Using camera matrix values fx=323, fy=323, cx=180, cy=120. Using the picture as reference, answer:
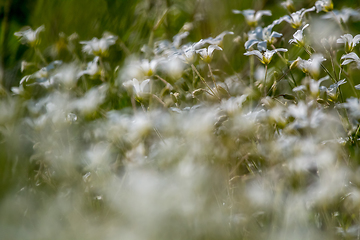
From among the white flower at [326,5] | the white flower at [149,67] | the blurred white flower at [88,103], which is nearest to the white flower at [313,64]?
the white flower at [326,5]

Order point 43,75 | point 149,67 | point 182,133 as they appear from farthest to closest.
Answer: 1. point 43,75
2. point 149,67
3. point 182,133

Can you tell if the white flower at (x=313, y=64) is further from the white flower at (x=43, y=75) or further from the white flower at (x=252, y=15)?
the white flower at (x=43, y=75)

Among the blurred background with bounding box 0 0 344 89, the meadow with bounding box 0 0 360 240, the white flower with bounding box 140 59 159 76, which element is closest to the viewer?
the meadow with bounding box 0 0 360 240

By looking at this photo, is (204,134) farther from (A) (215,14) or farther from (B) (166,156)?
(A) (215,14)

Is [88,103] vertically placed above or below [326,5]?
below

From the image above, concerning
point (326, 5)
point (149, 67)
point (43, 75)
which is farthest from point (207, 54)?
point (43, 75)

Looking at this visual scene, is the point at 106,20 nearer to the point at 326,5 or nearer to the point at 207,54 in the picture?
the point at 207,54

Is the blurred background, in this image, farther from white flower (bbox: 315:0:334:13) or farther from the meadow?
white flower (bbox: 315:0:334:13)

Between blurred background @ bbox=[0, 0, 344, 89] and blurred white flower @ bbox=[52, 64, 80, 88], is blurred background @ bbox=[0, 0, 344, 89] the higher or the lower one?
the higher one

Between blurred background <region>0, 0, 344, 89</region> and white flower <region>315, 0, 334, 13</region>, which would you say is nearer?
white flower <region>315, 0, 334, 13</region>

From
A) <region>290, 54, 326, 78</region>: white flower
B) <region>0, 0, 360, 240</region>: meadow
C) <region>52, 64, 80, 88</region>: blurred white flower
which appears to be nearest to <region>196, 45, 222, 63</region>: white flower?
<region>0, 0, 360, 240</region>: meadow

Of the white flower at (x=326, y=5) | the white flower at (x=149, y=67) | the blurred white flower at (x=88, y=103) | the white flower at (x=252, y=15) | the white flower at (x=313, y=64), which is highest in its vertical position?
the white flower at (x=326, y=5)
